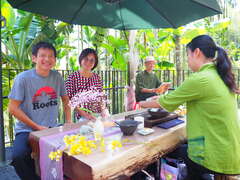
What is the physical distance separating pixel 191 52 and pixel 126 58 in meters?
3.46

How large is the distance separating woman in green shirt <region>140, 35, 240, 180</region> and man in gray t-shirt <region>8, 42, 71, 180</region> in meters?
1.43

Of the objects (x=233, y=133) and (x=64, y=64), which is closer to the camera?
(x=233, y=133)

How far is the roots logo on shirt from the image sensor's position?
2216 millimetres

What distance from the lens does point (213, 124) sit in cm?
156

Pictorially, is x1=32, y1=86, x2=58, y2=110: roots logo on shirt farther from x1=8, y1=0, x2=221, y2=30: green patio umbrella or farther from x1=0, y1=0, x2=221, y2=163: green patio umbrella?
x1=8, y1=0, x2=221, y2=30: green patio umbrella

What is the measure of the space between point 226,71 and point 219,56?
0.14 meters

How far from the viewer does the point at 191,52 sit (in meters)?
1.78

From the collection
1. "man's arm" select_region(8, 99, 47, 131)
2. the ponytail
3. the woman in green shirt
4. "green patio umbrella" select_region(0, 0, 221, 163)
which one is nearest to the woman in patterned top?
"green patio umbrella" select_region(0, 0, 221, 163)

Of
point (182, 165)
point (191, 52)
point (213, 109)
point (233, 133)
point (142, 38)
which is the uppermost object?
point (142, 38)

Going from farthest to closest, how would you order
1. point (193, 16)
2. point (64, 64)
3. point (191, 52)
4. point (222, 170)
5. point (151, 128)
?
point (64, 64)
point (193, 16)
point (151, 128)
point (191, 52)
point (222, 170)

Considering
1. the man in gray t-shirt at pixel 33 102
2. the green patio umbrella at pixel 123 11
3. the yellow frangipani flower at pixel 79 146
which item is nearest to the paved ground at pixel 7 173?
the man in gray t-shirt at pixel 33 102

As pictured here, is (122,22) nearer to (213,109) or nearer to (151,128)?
(151,128)

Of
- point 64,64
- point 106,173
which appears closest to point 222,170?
point 106,173

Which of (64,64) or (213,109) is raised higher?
(64,64)
